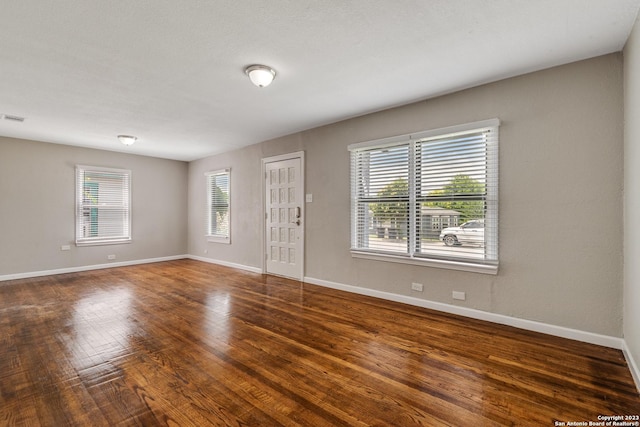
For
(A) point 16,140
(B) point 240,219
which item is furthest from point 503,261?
(A) point 16,140

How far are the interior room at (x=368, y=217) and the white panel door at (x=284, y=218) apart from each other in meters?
0.11

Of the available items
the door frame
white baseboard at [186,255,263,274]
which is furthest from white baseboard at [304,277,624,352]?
white baseboard at [186,255,263,274]

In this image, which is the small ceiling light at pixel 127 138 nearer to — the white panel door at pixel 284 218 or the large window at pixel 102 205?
the large window at pixel 102 205

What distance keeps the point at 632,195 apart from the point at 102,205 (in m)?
8.09

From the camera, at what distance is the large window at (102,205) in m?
5.95

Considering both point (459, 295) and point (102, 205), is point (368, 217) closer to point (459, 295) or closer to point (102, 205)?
point (459, 295)

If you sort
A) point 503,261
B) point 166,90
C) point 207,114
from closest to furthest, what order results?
point 503,261 → point 166,90 → point 207,114

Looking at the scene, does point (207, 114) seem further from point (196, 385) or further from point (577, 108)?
point (577, 108)

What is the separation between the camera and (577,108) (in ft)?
8.82

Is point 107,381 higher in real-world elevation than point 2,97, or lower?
lower

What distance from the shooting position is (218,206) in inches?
268

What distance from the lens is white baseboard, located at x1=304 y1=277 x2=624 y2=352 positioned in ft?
8.39

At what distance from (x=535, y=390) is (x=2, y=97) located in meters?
5.92

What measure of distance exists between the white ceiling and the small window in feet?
8.88
